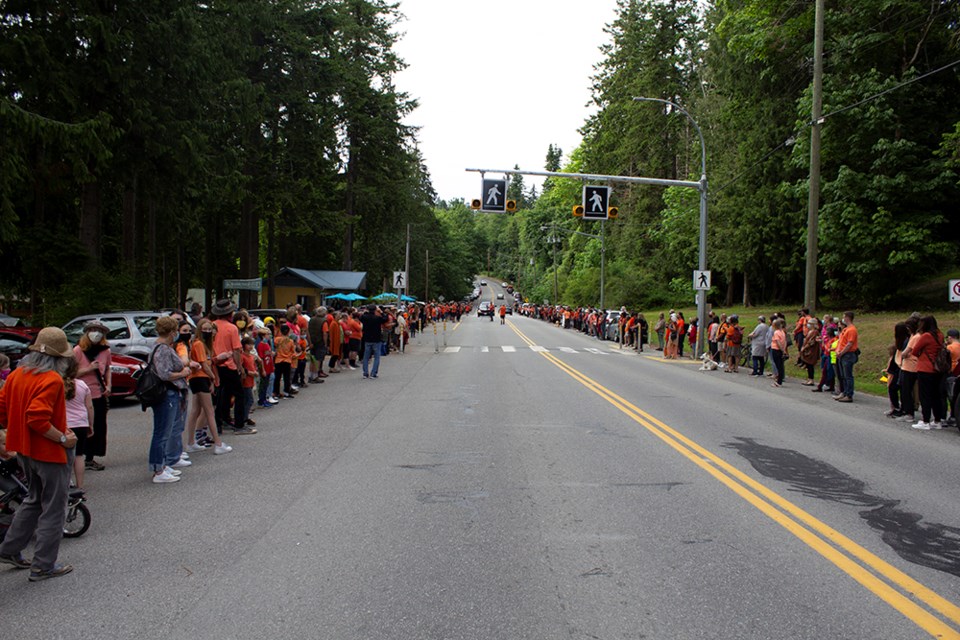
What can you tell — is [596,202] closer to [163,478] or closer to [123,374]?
[123,374]

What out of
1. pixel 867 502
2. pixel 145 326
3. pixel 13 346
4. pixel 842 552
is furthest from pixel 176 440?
pixel 13 346

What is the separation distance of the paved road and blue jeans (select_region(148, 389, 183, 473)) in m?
0.25

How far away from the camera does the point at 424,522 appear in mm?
5617

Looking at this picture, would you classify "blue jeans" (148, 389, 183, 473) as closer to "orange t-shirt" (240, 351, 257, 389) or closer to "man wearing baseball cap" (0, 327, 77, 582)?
"man wearing baseball cap" (0, 327, 77, 582)

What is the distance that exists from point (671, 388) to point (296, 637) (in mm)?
13236

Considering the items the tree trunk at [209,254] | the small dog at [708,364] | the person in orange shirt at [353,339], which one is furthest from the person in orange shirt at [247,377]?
the tree trunk at [209,254]

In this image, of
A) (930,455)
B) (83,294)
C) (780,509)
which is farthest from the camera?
(83,294)

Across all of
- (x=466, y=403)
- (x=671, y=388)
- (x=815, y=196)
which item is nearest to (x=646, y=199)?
(x=815, y=196)

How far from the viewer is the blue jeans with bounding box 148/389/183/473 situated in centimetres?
719

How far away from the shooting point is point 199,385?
828 cm

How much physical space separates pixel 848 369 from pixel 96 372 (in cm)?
1313

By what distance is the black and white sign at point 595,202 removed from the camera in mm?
23422

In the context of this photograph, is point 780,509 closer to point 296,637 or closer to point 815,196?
point 296,637

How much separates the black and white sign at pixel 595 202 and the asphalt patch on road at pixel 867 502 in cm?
1501
